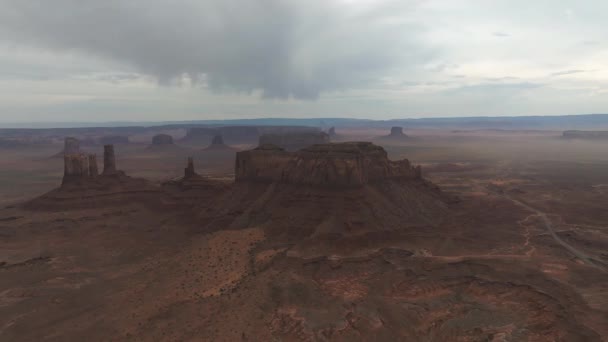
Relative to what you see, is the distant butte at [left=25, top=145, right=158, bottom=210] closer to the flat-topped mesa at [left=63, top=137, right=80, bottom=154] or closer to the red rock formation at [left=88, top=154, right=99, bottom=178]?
the red rock formation at [left=88, top=154, right=99, bottom=178]

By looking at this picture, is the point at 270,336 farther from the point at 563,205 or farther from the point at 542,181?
the point at 542,181

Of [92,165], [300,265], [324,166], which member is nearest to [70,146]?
[92,165]

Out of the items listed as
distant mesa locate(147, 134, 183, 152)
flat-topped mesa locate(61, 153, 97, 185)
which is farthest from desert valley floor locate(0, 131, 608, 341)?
distant mesa locate(147, 134, 183, 152)

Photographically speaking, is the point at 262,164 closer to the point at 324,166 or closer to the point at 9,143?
the point at 324,166

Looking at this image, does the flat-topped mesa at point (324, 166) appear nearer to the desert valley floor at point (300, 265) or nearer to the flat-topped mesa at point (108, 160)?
the desert valley floor at point (300, 265)

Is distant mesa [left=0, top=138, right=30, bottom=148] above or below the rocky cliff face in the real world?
below

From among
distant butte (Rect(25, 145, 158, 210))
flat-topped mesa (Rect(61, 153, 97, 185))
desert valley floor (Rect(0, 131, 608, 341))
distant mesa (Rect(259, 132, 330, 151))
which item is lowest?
desert valley floor (Rect(0, 131, 608, 341))
